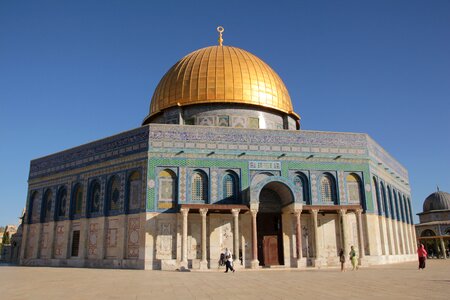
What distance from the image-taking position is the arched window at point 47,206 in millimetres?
24953

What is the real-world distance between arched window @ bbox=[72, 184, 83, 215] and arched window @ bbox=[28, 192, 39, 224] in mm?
3774

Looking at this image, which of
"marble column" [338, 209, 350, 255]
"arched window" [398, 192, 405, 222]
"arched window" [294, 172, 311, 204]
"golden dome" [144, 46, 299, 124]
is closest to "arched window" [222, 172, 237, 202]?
"arched window" [294, 172, 311, 204]

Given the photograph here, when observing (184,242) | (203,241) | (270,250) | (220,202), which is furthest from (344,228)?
(184,242)

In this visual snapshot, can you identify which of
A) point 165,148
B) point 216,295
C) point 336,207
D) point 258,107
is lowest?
point 216,295

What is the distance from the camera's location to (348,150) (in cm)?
2239

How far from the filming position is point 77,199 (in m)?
23.5

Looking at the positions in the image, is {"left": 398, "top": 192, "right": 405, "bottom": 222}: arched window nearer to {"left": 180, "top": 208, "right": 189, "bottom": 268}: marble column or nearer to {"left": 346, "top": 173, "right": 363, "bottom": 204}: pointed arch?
{"left": 346, "top": 173, "right": 363, "bottom": 204}: pointed arch

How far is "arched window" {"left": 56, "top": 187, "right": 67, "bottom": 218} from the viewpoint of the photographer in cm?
2412

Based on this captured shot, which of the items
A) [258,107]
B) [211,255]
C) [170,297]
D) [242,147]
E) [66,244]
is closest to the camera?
[170,297]

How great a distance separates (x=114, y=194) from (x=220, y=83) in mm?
8908

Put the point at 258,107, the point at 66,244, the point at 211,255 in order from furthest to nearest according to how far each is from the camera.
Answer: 1. the point at 258,107
2. the point at 66,244
3. the point at 211,255

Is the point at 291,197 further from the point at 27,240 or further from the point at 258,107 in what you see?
→ the point at 27,240

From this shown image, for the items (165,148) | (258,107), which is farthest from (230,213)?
(258,107)

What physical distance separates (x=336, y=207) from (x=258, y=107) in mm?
7971
